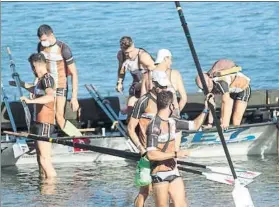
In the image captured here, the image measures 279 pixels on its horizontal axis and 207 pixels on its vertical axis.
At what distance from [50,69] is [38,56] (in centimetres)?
90

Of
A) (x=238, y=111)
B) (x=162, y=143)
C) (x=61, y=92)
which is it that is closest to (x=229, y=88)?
(x=238, y=111)

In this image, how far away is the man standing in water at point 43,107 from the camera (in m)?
14.4

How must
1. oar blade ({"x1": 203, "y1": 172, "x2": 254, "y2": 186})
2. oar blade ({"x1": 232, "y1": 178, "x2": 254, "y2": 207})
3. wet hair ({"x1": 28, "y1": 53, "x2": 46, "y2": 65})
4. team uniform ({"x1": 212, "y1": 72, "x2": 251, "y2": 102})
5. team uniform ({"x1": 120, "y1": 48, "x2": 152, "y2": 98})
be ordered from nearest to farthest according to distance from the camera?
oar blade ({"x1": 232, "y1": 178, "x2": 254, "y2": 207}), oar blade ({"x1": 203, "y1": 172, "x2": 254, "y2": 186}), wet hair ({"x1": 28, "y1": 53, "x2": 46, "y2": 65}), team uniform ({"x1": 120, "y1": 48, "x2": 152, "y2": 98}), team uniform ({"x1": 212, "y1": 72, "x2": 251, "y2": 102})

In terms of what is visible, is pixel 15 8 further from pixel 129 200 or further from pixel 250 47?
pixel 129 200

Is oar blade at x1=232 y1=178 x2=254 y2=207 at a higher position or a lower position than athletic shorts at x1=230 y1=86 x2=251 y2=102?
lower

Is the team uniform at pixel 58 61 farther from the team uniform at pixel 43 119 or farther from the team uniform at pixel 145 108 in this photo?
the team uniform at pixel 145 108

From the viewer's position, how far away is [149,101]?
12.4 metres

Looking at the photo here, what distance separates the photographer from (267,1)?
35469 mm

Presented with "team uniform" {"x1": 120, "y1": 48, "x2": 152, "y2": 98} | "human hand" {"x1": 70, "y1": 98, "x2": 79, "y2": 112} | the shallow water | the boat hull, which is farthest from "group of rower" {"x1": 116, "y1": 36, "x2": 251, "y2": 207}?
the shallow water

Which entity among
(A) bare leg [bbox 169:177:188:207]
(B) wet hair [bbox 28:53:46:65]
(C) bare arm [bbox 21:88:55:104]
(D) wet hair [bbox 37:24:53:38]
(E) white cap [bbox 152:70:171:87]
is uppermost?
(D) wet hair [bbox 37:24:53:38]

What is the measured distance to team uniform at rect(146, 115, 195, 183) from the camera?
11.5 m

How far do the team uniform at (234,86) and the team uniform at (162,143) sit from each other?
3880 millimetres

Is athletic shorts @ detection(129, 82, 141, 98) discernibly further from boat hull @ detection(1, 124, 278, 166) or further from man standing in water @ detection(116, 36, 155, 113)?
boat hull @ detection(1, 124, 278, 166)

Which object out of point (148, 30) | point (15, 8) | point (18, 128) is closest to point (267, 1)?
point (148, 30)
